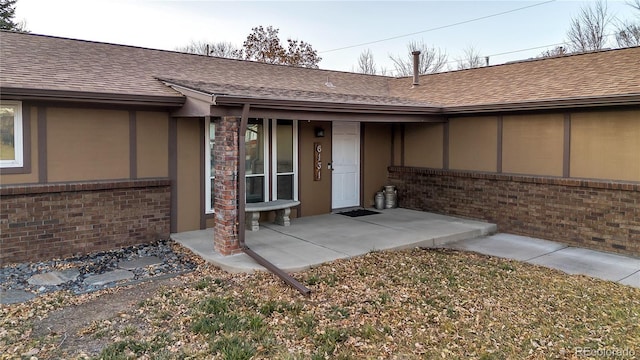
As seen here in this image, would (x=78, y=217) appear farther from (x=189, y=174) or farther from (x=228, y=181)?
(x=228, y=181)

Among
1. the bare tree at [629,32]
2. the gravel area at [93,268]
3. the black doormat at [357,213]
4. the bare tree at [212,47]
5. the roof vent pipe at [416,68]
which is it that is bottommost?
the gravel area at [93,268]

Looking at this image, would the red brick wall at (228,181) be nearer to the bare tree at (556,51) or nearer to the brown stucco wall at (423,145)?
the brown stucco wall at (423,145)

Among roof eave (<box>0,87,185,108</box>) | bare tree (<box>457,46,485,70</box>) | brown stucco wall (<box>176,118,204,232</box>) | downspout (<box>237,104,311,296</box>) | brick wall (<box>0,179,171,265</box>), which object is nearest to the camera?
roof eave (<box>0,87,185,108</box>)

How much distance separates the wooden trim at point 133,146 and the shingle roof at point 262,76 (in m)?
0.53

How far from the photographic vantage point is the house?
20.6ft

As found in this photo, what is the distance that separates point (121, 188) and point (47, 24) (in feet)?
71.6

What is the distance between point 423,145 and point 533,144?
2547 mm

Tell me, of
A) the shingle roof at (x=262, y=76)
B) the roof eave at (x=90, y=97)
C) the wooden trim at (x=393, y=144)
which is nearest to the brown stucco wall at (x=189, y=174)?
the roof eave at (x=90, y=97)

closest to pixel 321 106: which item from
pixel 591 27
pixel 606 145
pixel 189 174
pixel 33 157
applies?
pixel 189 174

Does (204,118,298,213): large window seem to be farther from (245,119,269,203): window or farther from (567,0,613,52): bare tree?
(567,0,613,52): bare tree

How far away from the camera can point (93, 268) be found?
6.07m

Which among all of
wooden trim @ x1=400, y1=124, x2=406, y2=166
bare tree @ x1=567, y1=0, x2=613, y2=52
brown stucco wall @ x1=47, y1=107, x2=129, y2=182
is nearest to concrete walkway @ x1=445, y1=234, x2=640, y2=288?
wooden trim @ x1=400, y1=124, x2=406, y2=166

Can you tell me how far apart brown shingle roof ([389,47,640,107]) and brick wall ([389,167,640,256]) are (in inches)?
57.9

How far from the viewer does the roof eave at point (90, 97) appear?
5.72m
